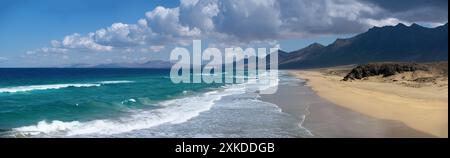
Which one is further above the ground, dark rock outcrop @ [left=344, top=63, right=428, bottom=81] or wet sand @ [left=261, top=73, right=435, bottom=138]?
dark rock outcrop @ [left=344, top=63, right=428, bottom=81]

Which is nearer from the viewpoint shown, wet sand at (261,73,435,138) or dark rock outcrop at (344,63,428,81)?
wet sand at (261,73,435,138)
